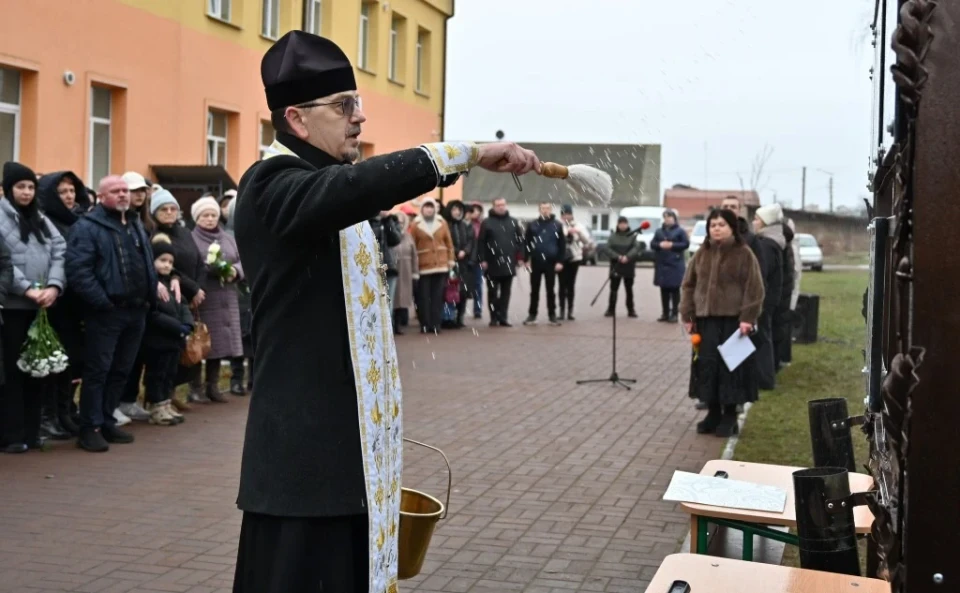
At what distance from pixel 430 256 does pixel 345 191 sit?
621 inches

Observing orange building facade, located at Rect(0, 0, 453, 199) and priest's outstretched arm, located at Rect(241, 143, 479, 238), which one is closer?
priest's outstretched arm, located at Rect(241, 143, 479, 238)

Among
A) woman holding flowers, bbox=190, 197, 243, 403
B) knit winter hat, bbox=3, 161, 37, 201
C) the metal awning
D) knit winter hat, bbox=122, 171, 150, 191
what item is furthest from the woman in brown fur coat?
the metal awning

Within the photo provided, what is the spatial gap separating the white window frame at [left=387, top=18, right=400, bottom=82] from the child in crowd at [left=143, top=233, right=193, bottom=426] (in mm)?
16832

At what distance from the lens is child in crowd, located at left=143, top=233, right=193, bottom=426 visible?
9.80 meters

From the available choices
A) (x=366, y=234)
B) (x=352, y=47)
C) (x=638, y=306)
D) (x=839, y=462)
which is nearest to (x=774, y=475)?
(x=839, y=462)

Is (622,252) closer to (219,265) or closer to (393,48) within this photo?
(393,48)

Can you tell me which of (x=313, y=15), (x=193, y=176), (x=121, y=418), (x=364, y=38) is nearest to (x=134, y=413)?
(x=121, y=418)

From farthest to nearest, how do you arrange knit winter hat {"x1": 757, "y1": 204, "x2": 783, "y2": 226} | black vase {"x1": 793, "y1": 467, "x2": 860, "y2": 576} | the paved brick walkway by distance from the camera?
knit winter hat {"x1": 757, "y1": 204, "x2": 783, "y2": 226} → the paved brick walkway → black vase {"x1": 793, "y1": 467, "x2": 860, "y2": 576}

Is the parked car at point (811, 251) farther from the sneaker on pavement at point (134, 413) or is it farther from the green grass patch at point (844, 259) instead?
the sneaker on pavement at point (134, 413)

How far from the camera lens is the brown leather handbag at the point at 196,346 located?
1041cm

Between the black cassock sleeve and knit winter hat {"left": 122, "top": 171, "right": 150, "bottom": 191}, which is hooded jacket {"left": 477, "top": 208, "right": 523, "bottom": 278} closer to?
knit winter hat {"left": 122, "top": 171, "right": 150, "bottom": 191}

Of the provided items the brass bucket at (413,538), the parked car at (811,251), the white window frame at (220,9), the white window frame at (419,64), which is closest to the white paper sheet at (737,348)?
the brass bucket at (413,538)

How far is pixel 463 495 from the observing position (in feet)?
25.2

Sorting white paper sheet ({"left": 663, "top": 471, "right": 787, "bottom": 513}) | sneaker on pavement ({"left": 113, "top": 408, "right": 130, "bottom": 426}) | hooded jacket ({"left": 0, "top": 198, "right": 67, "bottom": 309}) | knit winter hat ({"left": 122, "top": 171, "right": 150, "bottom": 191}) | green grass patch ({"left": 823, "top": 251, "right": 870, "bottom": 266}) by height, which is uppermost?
green grass patch ({"left": 823, "top": 251, "right": 870, "bottom": 266})
